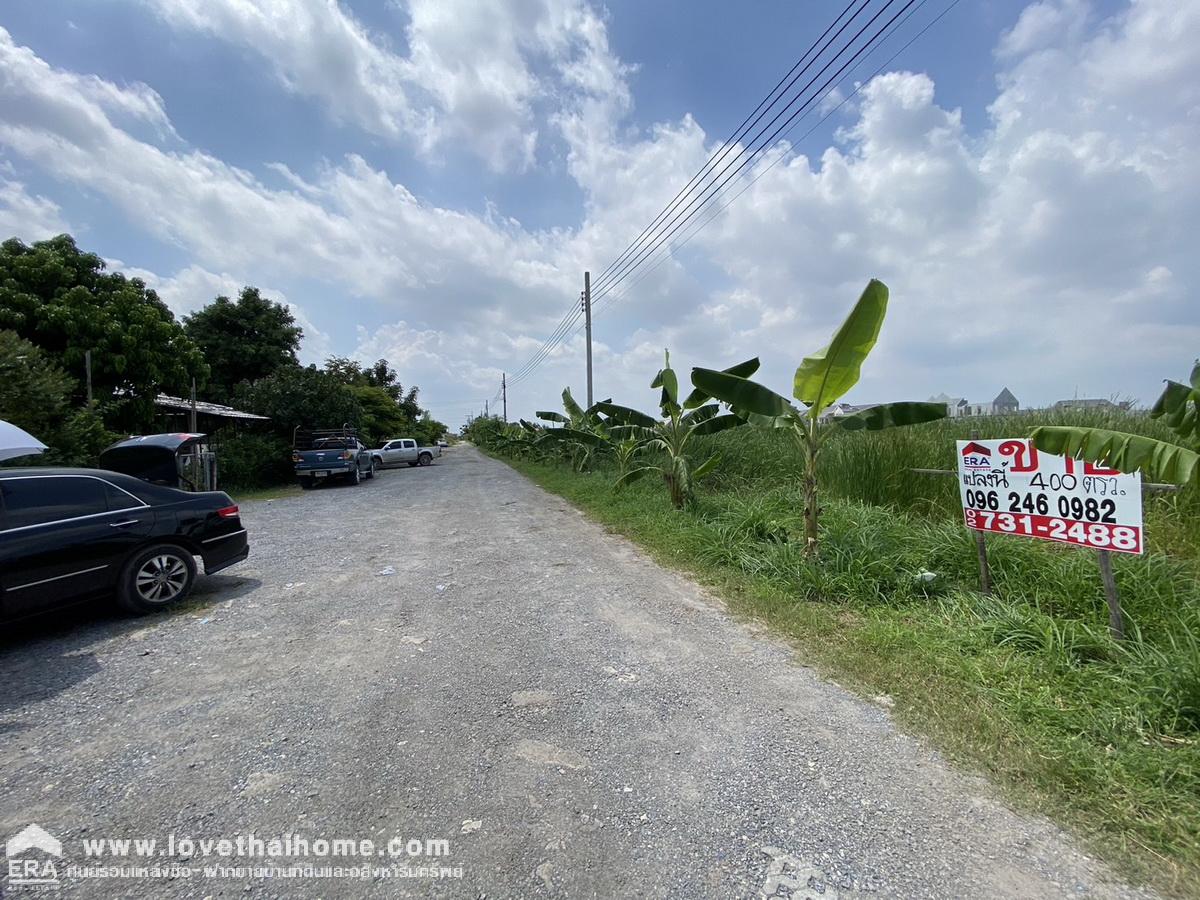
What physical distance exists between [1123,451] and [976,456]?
4.57 feet

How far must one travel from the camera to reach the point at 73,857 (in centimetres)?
208

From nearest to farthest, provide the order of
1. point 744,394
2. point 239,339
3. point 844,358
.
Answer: point 844,358 < point 744,394 < point 239,339

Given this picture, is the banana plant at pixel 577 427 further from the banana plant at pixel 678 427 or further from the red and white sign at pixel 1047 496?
the red and white sign at pixel 1047 496

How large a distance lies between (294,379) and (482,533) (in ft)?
50.8

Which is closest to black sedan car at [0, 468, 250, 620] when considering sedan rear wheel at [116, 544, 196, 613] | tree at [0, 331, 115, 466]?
sedan rear wheel at [116, 544, 196, 613]

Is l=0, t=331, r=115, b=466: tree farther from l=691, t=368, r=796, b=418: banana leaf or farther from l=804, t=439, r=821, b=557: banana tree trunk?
l=804, t=439, r=821, b=557: banana tree trunk

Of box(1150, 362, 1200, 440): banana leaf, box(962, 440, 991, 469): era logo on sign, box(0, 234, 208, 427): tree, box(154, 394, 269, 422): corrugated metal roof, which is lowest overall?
box(962, 440, 991, 469): era logo on sign

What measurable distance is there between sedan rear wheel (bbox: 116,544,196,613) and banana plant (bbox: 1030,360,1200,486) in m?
7.25

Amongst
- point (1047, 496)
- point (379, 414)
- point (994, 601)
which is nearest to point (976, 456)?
point (1047, 496)

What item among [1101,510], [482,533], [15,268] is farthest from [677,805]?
[15,268]

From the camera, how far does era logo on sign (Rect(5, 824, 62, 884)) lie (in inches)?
77.7

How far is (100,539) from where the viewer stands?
179 inches

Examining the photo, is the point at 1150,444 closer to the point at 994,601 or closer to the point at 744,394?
the point at 994,601

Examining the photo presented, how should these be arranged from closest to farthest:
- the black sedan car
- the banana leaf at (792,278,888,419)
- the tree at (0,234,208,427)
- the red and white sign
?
the red and white sign, the black sedan car, the banana leaf at (792,278,888,419), the tree at (0,234,208,427)
